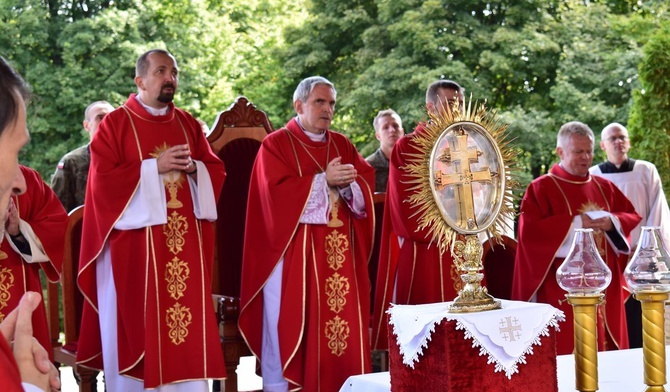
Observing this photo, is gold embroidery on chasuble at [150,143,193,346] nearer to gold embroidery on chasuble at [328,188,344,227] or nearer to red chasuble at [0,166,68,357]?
red chasuble at [0,166,68,357]

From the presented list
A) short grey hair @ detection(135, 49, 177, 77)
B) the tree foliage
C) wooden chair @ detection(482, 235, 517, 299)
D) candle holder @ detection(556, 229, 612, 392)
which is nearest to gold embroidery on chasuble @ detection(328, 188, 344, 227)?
short grey hair @ detection(135, 49, 177, 77)

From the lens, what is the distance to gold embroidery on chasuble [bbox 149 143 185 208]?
581cm

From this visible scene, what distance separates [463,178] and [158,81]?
10.2ft

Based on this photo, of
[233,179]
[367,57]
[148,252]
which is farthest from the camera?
[367,57]

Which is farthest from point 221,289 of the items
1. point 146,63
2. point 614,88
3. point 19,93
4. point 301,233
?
point 614,88

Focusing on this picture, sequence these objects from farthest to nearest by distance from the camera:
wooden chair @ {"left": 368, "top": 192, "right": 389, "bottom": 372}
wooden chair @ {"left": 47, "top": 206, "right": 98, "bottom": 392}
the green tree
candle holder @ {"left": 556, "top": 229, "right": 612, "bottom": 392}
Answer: the green tree → wooden chair @ {"left": 368, "top": 192, "right": 389, "bottom": 372} → wooden chair @ {"left": 47, "top": 206, "right": 98, "bottom": 392} → candle holder @ {"left": 556, "top": 229, "right": 612, "bottom": 392}

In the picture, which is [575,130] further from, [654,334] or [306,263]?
[654,334]

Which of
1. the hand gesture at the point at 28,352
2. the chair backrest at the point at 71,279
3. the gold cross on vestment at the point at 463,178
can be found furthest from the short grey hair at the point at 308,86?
the hand gesture at the point at 28,352

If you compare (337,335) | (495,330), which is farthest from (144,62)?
(495,330)

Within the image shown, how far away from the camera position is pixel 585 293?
297 centimetres

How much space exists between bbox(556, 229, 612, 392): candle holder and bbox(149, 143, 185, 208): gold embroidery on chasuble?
3246 mm

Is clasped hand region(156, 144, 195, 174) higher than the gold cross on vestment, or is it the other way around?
clasped hand region(156, 144, 195, 174)

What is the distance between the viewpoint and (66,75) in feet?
49.3

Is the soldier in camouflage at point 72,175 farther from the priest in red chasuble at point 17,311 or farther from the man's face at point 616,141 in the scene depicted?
the priest in red chasuble at point 17,311
